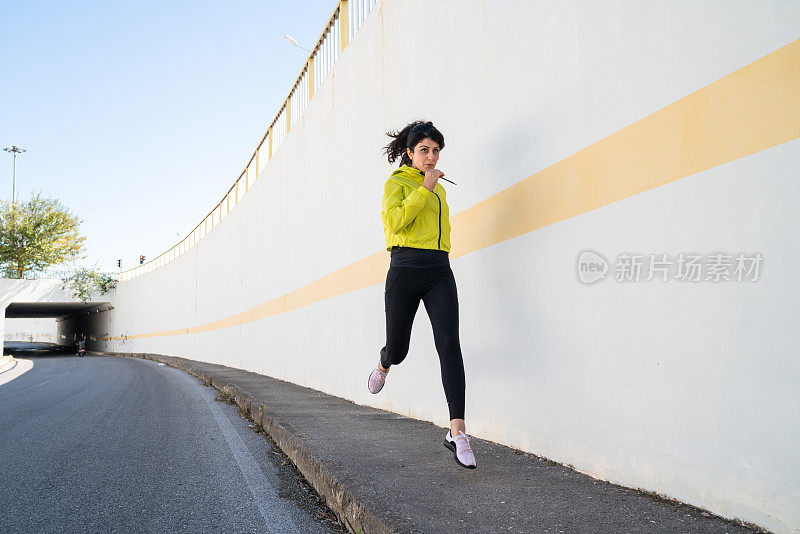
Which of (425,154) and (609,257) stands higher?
(425,154)

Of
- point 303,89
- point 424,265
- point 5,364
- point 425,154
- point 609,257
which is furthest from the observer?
point 5,364

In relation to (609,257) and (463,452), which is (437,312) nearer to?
(463,452)

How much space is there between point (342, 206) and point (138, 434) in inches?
140

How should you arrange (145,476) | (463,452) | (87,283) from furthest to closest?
(87,283)
(145,476)
(463,452)

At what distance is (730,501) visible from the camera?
2.17m

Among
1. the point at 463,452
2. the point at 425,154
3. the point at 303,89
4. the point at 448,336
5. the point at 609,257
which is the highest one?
the point at 303,89

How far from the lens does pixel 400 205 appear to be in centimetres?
324

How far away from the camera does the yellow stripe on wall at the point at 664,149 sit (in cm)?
202

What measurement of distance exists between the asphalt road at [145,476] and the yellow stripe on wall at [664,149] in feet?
6.91

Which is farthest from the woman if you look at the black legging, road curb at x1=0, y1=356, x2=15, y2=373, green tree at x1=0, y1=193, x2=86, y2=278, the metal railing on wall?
green tree at x1=0, y1=193, x2=86, y2=278

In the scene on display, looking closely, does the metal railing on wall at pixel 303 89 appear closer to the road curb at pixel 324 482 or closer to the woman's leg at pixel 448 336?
the woman's leg at pixel 448 336

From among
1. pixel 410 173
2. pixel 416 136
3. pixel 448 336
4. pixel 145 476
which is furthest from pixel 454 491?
pixel 145 476

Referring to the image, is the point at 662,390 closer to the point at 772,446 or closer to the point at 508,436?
the point at 772,446

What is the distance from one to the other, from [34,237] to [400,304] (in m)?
47.4
